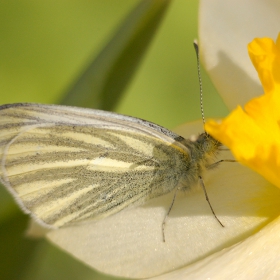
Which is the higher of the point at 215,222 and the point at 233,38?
the point at 233,38

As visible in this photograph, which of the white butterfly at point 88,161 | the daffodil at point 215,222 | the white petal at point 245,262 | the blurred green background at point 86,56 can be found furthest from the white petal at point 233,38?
the blurred green background at point 86,56

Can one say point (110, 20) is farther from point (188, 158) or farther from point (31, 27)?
point (188, 158)

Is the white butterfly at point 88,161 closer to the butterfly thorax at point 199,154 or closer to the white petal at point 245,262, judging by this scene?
the butterfly thorax at point 199,154

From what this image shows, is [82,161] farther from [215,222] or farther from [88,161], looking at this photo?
[215,222]

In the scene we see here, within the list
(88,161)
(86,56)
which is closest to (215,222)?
(88,161)

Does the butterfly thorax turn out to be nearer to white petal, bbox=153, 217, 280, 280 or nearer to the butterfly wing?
the butterfly wing

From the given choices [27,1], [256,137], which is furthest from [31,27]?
[256,137]

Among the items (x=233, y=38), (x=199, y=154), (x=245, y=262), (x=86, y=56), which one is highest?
(x=86, y=56)
